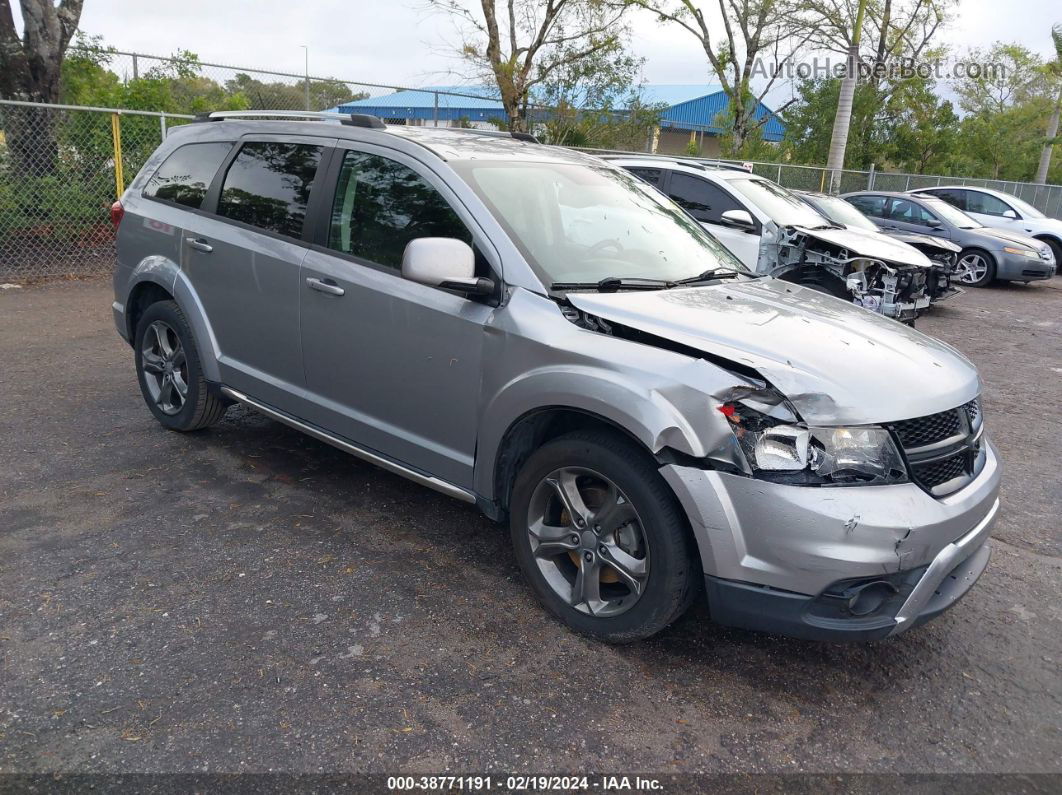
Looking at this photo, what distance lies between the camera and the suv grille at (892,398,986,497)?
286 cm

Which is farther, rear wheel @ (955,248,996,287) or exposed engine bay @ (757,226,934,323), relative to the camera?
A: rear wheel @ (955,248,996,287)

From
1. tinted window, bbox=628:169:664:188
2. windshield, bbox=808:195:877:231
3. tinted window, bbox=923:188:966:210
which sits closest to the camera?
tinted window, bbox=628:169:664:188

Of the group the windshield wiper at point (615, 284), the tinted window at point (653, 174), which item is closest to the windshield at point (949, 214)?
the tinted window at point (653, 174)

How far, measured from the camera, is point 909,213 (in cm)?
1457

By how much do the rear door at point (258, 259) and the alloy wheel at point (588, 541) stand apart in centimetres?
160

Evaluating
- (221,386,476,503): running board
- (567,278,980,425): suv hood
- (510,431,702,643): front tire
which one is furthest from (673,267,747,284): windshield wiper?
(221,386,476,503): running board

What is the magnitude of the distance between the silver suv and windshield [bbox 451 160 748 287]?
15 mm

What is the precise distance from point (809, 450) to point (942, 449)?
0.60 metres

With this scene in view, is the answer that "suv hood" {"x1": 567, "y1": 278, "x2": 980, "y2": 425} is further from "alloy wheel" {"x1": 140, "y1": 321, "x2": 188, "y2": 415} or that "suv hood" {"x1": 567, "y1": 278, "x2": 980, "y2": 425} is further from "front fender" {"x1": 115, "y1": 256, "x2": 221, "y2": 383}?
"alloy wheel" {"x1": 140, "y1": 321, "x2": 188, "y2": 415}

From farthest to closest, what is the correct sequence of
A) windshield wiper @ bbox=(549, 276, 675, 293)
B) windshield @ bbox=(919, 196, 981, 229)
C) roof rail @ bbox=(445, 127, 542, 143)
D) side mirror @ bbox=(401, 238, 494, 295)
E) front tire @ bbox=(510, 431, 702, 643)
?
windshield @ bbox=(919, 196, 981, 229) → roof rail @ bbox=(445, 127, 542, 143) → windshield wiper @ bbox=(549, 276, 675, 293) → side mirror @ bbox=(401, 238, 494, 295) → front tire @ bbox=(510, 431, 702, 643)

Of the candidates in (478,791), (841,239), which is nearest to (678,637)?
(478,791)

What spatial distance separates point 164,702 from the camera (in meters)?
2.76

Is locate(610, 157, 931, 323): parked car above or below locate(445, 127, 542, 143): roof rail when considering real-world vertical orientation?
below

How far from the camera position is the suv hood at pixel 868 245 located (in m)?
8.82
